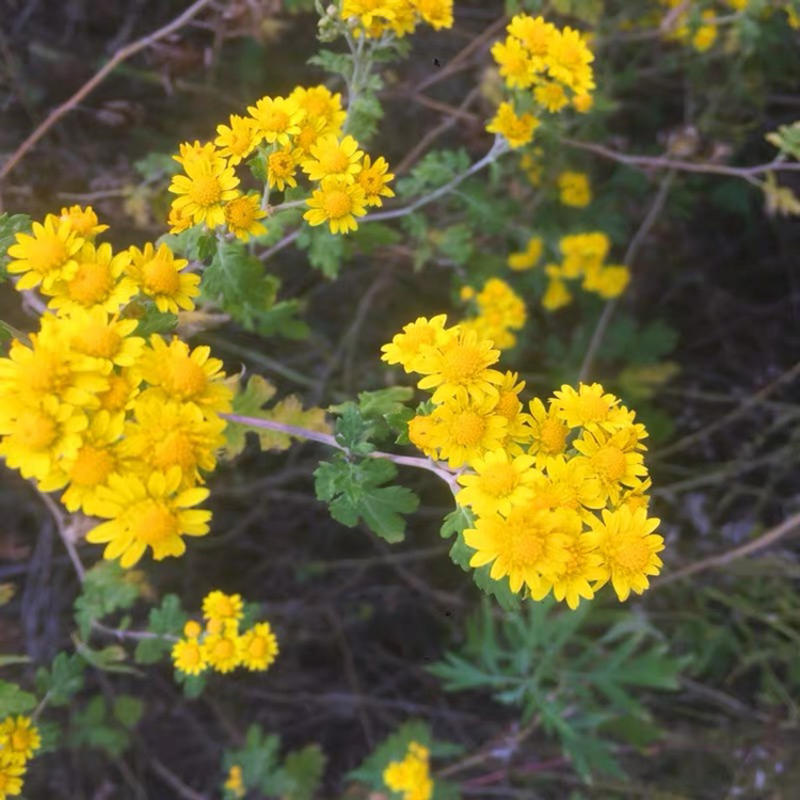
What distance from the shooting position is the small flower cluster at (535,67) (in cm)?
265

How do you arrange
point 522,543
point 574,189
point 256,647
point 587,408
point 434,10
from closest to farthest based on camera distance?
point 522,543 → point 587,408 → point 434,10 → point 256,647 → point 574,189

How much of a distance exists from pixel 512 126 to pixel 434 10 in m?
0.47

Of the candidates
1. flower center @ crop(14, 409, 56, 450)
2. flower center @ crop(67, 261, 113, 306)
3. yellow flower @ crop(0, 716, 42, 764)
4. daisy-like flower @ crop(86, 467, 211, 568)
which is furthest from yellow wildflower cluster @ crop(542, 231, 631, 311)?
yellow flower @ crop(0, 716, 42, 764)

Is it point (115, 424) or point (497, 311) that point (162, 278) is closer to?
point (115, 424)

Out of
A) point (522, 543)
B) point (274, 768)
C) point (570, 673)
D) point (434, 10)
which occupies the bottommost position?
point (274, 768)

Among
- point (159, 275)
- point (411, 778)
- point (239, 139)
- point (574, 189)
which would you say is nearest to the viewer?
point (159, 275)

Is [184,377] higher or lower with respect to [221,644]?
higher

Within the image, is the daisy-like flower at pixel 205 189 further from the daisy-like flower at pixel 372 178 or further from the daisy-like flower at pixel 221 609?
the daisy-like flower at pixel 221 609

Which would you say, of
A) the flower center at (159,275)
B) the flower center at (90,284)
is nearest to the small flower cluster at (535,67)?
the flower center at (159,275)

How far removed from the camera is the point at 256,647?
2582mm

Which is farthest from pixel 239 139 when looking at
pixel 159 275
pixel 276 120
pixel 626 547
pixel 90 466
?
pixel 626 547

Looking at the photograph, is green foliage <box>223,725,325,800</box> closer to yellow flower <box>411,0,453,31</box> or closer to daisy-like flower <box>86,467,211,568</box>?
daisy-like flower <box>86,467,211,568</box>

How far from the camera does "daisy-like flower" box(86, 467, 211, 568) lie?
5.41ft

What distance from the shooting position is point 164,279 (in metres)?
1.88
